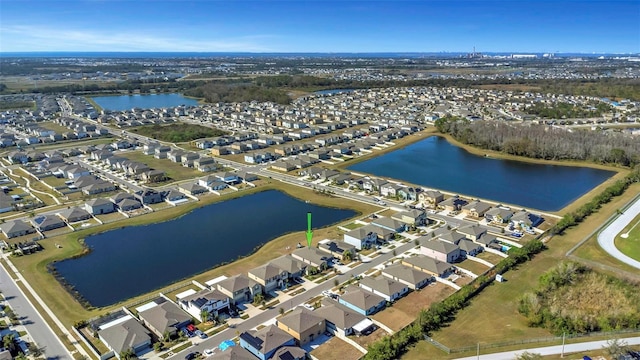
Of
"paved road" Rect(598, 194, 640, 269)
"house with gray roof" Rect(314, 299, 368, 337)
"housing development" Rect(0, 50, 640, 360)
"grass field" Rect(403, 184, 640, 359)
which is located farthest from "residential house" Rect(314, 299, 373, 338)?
"paved road" Rect(598, 194, 640, 269)

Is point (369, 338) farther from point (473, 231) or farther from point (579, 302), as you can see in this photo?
point (473, 231)

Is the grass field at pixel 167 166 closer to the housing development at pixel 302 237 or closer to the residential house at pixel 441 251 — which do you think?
the housing development at pixel 302 237

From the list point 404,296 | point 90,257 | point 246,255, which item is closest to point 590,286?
point 404,296

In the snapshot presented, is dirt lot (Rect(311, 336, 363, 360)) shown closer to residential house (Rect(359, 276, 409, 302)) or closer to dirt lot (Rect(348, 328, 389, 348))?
dirt lot (Rect(348, 328, 389, 348))

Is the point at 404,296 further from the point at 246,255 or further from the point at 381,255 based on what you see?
the point at 246,255

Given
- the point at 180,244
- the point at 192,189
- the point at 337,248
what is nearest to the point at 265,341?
the point at 337,248

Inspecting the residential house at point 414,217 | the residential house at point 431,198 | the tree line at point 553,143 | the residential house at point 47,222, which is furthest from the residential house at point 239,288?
the tree line at point 553,143
